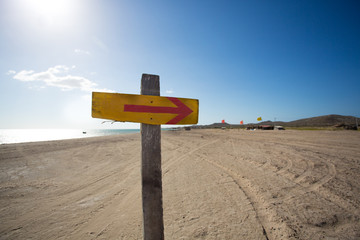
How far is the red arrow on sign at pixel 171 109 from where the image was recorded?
5.06 ft

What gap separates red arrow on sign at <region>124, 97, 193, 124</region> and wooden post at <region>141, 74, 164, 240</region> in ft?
0.57

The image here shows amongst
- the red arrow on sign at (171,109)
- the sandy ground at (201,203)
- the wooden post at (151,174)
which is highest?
the red arrow on sign at (171,109)

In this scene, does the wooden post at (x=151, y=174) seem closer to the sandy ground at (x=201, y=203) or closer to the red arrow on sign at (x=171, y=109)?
the red arrow on sign at (x=171, y=109)

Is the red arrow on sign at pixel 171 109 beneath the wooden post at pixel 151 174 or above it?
above

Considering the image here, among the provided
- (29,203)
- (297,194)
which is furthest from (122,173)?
(297,194)

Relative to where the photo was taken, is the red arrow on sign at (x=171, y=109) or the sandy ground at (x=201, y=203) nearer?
the red arrow on sign at (x=171, y=109)

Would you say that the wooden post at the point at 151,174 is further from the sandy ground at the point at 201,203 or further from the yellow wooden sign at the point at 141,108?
the sandy ground at the point at 201,203

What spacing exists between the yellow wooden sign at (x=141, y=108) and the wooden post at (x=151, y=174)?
11cm

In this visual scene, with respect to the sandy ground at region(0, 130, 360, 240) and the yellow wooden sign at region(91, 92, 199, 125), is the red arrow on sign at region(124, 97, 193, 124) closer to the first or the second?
the yellow wooden sign at region(91, 92, 199, 125)

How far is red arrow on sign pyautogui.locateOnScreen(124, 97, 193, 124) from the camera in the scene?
5.06 feet

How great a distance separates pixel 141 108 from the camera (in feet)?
5.09

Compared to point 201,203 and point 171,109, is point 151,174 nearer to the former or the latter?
point 171,109

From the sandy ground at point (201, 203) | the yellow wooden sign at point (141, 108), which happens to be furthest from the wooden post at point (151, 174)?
the sandy ground at point (201, 203)

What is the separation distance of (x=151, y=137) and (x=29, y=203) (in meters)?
4.61
